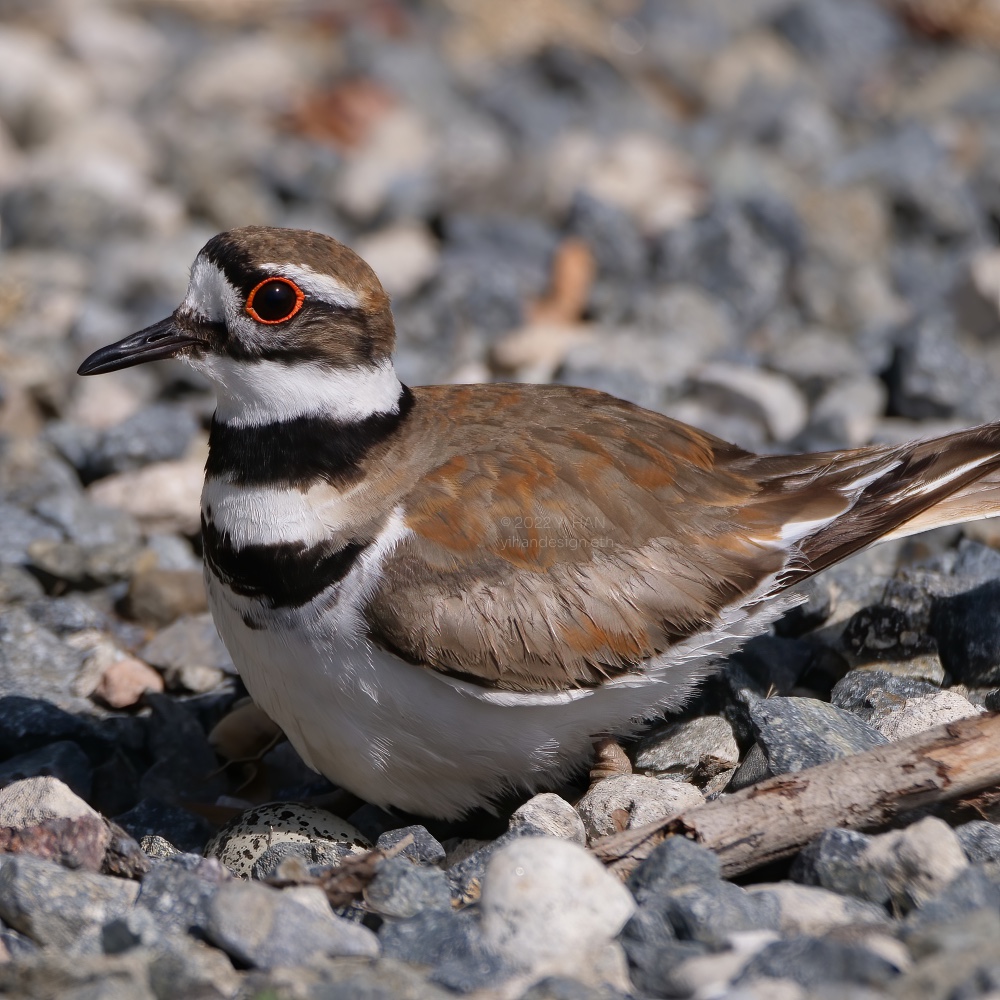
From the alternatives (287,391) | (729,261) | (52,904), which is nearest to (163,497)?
(287,391)

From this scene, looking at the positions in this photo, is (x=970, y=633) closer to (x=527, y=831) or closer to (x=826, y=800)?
(x=826, y=800)

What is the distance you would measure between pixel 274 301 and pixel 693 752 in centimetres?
197

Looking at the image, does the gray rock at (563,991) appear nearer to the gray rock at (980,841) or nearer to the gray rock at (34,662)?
the gray rock at (980,841)

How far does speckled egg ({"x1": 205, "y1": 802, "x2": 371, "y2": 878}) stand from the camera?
416cm

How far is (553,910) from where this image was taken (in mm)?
3279

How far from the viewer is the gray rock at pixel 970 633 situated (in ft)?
15.1

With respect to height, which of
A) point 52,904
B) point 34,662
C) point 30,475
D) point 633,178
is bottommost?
point 52,904

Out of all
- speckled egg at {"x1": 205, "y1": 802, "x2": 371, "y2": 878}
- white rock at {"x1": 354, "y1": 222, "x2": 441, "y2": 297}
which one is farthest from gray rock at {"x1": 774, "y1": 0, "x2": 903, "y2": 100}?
speckled egg at {"x1": 205, "y1": 802, "x2": 371, "y2": 878}

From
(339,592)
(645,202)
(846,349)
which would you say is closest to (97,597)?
(339,592)

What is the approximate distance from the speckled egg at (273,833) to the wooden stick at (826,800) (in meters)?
0.96

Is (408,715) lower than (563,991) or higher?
higher

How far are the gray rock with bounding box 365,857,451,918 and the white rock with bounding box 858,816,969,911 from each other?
1095mm

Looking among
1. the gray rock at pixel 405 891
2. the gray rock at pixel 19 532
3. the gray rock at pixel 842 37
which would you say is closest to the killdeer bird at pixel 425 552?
the gray rock at pixel 405 891

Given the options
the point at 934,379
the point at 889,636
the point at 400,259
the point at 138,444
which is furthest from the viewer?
the point at 400,259
